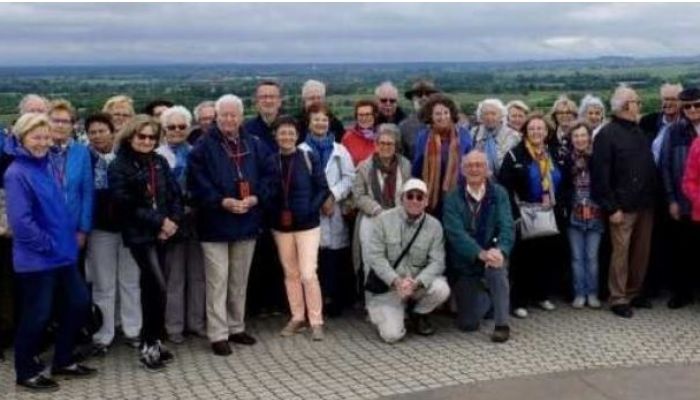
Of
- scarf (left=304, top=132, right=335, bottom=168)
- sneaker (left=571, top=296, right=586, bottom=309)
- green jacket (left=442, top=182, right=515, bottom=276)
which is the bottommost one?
sneaker (left=571, top=296, right=586, bottom=309)

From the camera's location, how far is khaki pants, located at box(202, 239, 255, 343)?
22.3ft

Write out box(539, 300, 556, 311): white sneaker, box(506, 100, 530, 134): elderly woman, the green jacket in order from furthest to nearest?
1. box(506, 100, 530, 134): elderly woman
2. box(539, 300, 556, 311): white sneaker
3. the green jacket

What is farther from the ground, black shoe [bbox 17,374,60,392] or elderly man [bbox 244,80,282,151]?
elderly man [bbox 244,80,282,151]

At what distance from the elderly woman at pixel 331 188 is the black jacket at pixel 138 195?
1383 mm

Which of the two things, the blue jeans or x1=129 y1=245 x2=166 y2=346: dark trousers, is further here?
the blue jeans

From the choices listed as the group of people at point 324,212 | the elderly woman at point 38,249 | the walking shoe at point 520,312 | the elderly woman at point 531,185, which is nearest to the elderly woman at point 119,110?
the group of people at point 324,212

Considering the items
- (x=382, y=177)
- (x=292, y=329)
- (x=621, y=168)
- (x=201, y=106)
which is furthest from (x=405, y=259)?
(x=201, y=106)

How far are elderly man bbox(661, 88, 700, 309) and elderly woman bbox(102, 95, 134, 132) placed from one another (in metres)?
4.57

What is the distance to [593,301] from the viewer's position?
26.2 feet

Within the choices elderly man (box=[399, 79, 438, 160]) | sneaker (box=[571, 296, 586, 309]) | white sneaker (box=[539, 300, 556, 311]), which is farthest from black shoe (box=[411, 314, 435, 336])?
sneaker (box=[571, 296, 586, 309])

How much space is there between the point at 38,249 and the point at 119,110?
5.66 ft

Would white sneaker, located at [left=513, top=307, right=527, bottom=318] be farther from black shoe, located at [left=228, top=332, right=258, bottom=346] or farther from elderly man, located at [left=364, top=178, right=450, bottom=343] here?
black shoe, located at [left=228, top=332, right=258, bottom=346]

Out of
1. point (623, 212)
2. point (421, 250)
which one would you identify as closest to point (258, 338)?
point (421, 250)

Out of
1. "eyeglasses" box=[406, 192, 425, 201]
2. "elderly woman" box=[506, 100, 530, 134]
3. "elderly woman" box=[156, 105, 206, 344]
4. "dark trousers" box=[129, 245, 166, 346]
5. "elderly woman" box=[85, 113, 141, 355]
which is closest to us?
"dark trousers" box=[129, 245, 166, 346]
